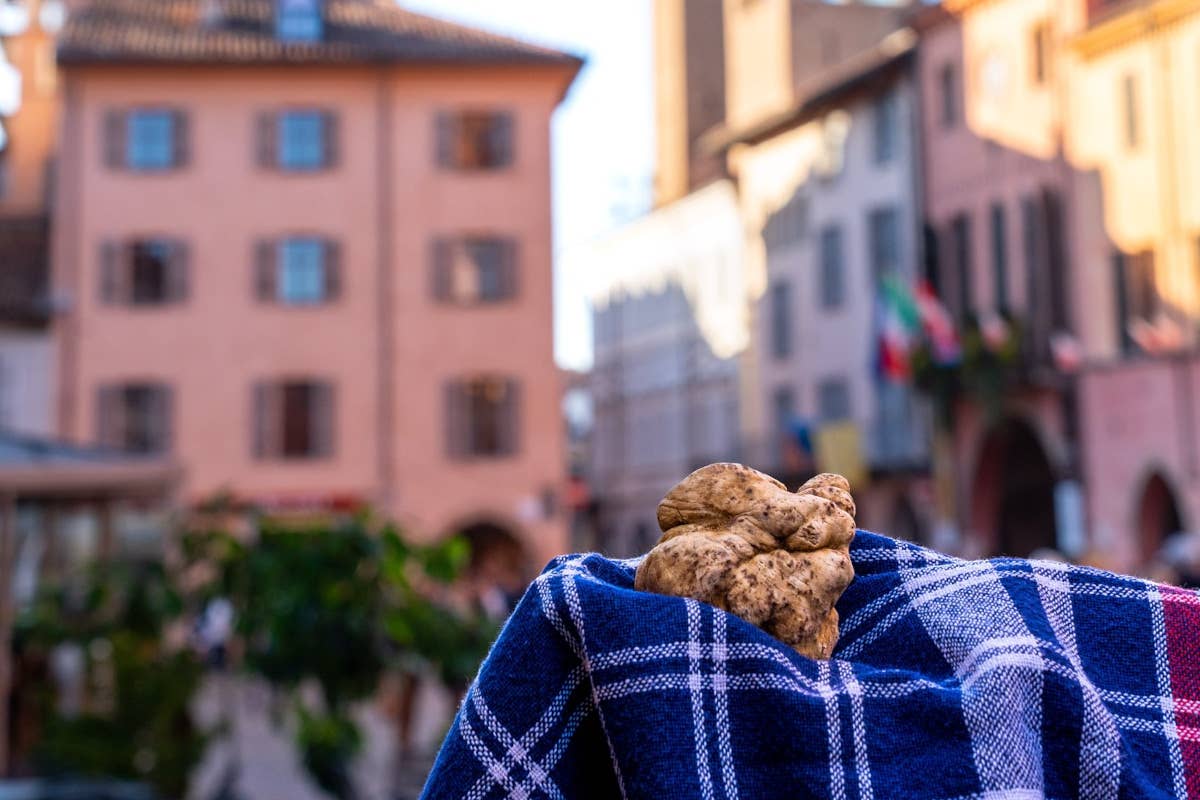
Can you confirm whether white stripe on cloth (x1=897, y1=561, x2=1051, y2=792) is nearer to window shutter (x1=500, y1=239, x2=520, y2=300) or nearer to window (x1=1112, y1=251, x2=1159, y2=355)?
window (x1=1112, y1=251, x2=1159, y2=355)

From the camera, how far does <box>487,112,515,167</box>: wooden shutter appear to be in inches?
1484

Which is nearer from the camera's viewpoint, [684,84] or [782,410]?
[782,410]

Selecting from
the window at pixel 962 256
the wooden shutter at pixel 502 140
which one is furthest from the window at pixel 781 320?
the wooden shutter at pixel 502 140

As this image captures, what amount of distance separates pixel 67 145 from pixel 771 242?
18.6 metres

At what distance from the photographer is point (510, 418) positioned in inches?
1448

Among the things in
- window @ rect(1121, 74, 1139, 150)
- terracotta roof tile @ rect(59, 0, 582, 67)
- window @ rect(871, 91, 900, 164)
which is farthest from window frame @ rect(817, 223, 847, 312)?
window @ rect(1121, 74, 1139, 150)

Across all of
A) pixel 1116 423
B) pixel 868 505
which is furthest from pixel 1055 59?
pixel 868 505

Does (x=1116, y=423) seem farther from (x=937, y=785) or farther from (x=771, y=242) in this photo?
(x=937, y=785)

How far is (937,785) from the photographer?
1.58 metres

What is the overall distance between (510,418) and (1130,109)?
1337 cm

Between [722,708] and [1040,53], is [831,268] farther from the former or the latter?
[722,708]

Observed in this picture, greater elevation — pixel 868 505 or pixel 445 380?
pixel 445 380

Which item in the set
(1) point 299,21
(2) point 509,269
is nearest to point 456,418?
(2) point 509,269

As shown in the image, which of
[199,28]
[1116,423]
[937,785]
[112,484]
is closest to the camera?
[937,785]
